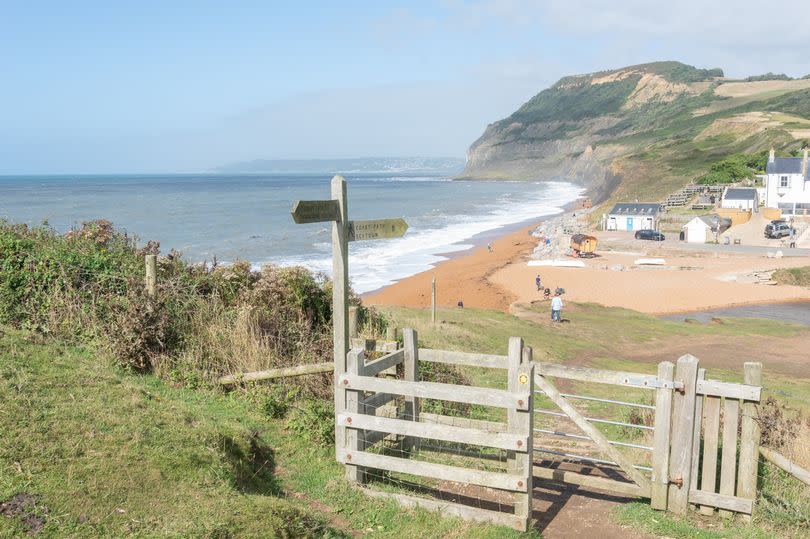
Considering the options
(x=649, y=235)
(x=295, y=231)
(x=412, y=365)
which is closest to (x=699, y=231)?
(x=649, y=235)

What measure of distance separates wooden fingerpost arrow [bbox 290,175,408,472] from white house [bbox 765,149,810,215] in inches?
2708

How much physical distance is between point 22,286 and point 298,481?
17.6 ft

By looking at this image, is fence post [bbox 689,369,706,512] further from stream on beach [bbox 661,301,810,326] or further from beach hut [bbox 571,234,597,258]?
beach hut [bbox 571,234,597,258]

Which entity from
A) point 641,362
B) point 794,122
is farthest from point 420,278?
point 794,122

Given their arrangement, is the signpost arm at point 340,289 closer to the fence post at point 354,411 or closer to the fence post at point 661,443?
the fence post at point 354,411

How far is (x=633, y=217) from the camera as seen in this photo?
215ft

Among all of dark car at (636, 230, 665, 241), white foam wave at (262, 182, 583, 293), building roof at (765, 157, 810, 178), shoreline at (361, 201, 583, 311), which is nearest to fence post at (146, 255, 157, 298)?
shoreline at (361, 201, 583, 311)

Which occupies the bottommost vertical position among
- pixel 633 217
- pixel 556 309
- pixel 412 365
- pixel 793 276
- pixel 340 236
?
pixel 793 276

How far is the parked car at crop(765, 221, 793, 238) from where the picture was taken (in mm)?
58031

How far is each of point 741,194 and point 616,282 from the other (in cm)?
3447

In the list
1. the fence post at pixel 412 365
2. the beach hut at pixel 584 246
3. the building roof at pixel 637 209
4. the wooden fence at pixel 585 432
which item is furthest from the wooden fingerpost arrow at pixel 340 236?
the building roof at pixel 637 209

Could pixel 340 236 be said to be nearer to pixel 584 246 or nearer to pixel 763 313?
pixel 763 313

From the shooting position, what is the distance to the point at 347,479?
6.83 metres

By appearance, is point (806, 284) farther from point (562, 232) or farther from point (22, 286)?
point (22, 286)
